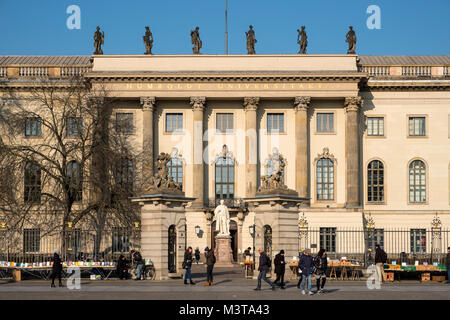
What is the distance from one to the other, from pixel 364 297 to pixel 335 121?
4097 cm

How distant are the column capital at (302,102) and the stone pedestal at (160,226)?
31.6m

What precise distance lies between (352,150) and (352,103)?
4020 millimetres

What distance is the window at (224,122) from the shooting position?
216 feet

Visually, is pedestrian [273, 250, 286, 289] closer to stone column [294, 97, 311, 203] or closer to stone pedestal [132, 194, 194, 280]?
stone pedestal [132, 194, 194, 280]

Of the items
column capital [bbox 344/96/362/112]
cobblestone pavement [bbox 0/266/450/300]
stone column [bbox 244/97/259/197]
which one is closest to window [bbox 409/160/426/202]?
column capital [bbox 344/96/362/112]

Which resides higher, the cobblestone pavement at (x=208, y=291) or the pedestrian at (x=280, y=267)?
the pedestrian at (x=280, y=267)

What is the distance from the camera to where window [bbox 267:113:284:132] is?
65.9m

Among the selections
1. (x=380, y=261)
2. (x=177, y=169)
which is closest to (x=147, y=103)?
(x=177, y=169)

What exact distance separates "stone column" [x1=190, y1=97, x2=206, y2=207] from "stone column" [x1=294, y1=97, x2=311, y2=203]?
322 inches

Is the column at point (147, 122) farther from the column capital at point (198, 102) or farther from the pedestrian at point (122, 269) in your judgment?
the pedestrian at point (122, 269)

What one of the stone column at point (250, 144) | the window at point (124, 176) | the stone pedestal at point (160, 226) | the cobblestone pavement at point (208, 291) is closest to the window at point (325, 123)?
the stone column at point (250, 144)
